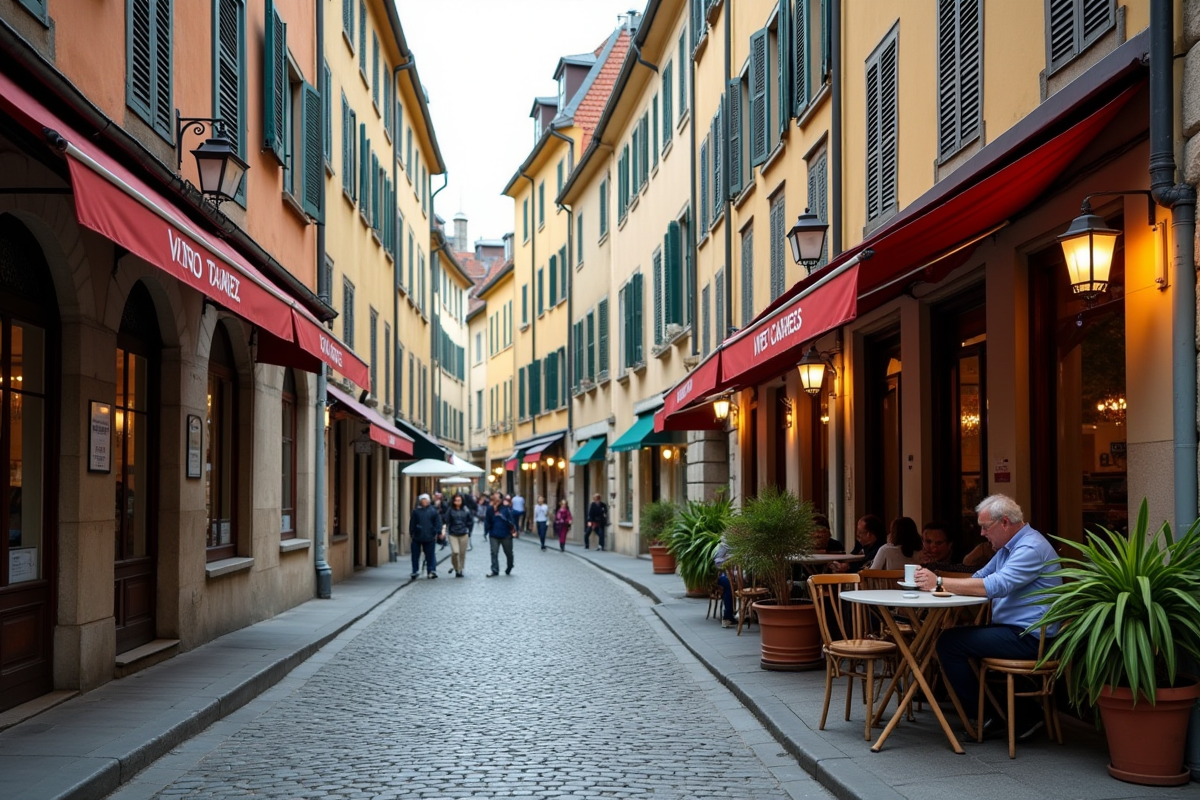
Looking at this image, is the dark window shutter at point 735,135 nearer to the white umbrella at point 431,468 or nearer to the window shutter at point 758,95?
the window shutter at point 758,95

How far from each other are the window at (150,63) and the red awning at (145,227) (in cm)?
113

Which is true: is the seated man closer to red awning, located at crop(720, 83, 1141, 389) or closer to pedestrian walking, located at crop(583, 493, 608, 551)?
red awning, located at crop(720, 83, 1141, 389)

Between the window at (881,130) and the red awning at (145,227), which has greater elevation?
the window at (881,130)

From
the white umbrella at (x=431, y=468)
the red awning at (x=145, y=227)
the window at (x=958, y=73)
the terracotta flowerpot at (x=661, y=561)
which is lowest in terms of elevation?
the terracotta flowerpot at (x=661, y=561)

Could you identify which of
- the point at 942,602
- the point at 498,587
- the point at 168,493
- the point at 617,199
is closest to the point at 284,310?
the point at 168,493

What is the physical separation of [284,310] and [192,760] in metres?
3.47

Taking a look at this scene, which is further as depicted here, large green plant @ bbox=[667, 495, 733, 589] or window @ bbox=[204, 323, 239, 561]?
large green plant @ bbox=[667, 495, 733, 589]

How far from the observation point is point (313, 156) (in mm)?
17688

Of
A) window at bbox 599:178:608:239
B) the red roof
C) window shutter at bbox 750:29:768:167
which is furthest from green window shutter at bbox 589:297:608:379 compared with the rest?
window shutter at bbox 750:29:768:167

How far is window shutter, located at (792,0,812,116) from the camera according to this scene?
1493 cm

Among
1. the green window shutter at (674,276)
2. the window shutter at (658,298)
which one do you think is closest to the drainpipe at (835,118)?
the green window shutter at (674,276)

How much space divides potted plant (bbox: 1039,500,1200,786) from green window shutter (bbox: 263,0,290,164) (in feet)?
36.2

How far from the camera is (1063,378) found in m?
8.66

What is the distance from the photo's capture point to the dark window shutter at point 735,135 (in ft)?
63.4
